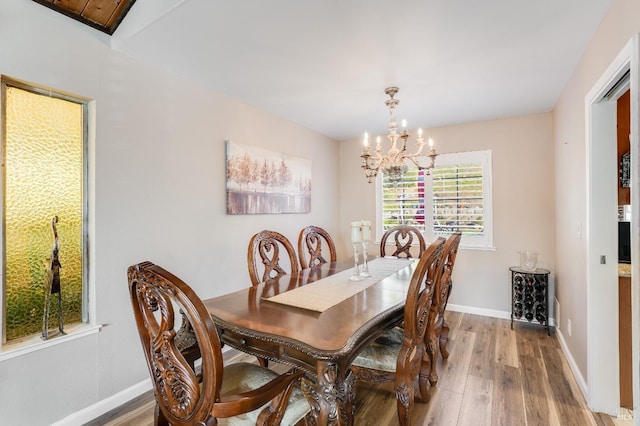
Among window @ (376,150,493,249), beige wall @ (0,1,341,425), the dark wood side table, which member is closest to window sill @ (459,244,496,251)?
window @ (376,150,493,249)

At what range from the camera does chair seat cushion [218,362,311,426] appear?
1289mm

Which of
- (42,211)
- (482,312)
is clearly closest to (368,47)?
(42,211)

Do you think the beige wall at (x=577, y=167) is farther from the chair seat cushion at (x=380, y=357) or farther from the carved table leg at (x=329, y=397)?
the carved table leg at (x=329, y=397)

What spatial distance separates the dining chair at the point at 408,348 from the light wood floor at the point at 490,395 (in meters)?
0.38

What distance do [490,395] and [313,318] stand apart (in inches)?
63.4

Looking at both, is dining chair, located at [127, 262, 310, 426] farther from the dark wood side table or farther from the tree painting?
the dark wood side table

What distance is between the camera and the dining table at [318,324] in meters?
1.22

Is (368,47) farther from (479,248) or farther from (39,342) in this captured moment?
(479,248)

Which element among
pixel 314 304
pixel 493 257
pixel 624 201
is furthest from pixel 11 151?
pixel 493 257

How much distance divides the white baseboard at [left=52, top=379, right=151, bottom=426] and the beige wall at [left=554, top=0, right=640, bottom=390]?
3.22 m

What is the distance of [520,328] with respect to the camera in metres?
3.43

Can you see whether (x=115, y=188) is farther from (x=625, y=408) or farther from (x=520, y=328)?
(x=520, y=328)

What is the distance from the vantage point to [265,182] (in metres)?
3.43

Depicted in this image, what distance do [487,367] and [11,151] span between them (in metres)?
3.65
